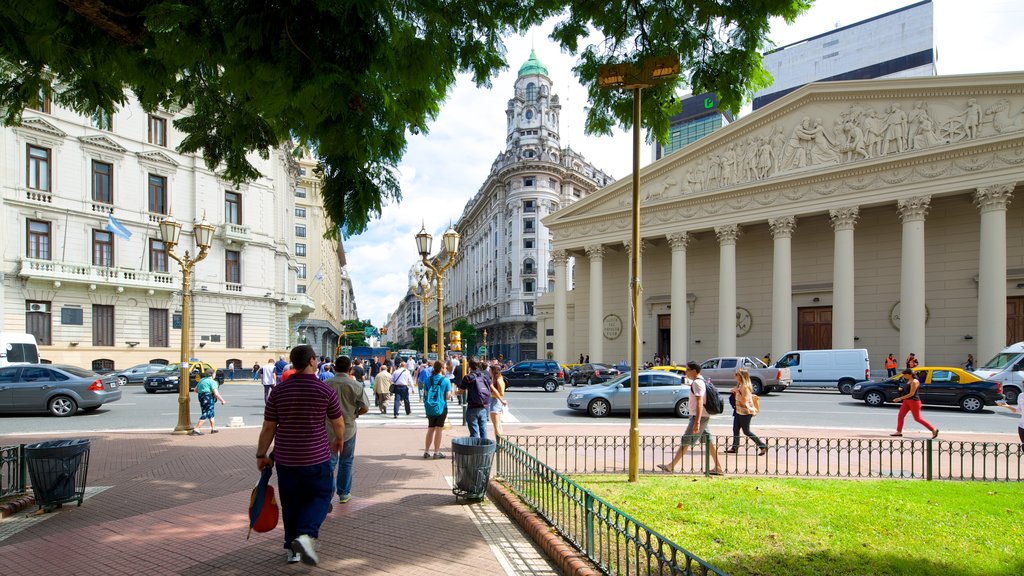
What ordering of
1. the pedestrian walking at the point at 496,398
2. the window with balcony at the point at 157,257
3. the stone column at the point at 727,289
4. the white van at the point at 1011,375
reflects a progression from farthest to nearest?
1. the stone column at the point at 727,289
2. the window with balcony at the point at 157,257
3. the white van at the point at 1011,375
4. the pedestrian walking at the point at 496,398

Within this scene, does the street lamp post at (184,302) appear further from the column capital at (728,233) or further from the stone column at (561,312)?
the stone column at (561,312)

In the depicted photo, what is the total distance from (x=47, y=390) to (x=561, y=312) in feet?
110

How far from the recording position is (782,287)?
112 feet

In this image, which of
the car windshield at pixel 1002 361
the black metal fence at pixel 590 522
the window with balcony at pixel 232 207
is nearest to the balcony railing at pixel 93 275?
the window with balcony at pixel 232 207

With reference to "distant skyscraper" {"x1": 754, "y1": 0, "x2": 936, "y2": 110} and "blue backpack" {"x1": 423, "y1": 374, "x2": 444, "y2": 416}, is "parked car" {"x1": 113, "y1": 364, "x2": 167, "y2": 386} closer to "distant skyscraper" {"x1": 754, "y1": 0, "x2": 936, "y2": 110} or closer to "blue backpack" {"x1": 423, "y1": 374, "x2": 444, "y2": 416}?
"blue backpack" {"x1": 423, "y1": 374, "x2": 444, "y2": 416}

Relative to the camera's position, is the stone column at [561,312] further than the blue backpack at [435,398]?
Yes

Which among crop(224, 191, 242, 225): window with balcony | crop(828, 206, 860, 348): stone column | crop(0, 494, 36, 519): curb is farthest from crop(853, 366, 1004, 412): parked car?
crop(224, 191, 242, 225): window with balcony

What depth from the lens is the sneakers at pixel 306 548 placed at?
16.8 feet

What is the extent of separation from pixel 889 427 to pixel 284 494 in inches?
635

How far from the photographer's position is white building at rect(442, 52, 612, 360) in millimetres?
78250

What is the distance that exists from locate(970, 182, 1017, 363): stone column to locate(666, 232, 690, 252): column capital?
15.4 m

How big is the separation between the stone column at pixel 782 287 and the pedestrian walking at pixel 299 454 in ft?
108

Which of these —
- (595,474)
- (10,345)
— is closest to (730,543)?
(595,474)

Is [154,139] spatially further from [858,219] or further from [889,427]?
[858,219]
